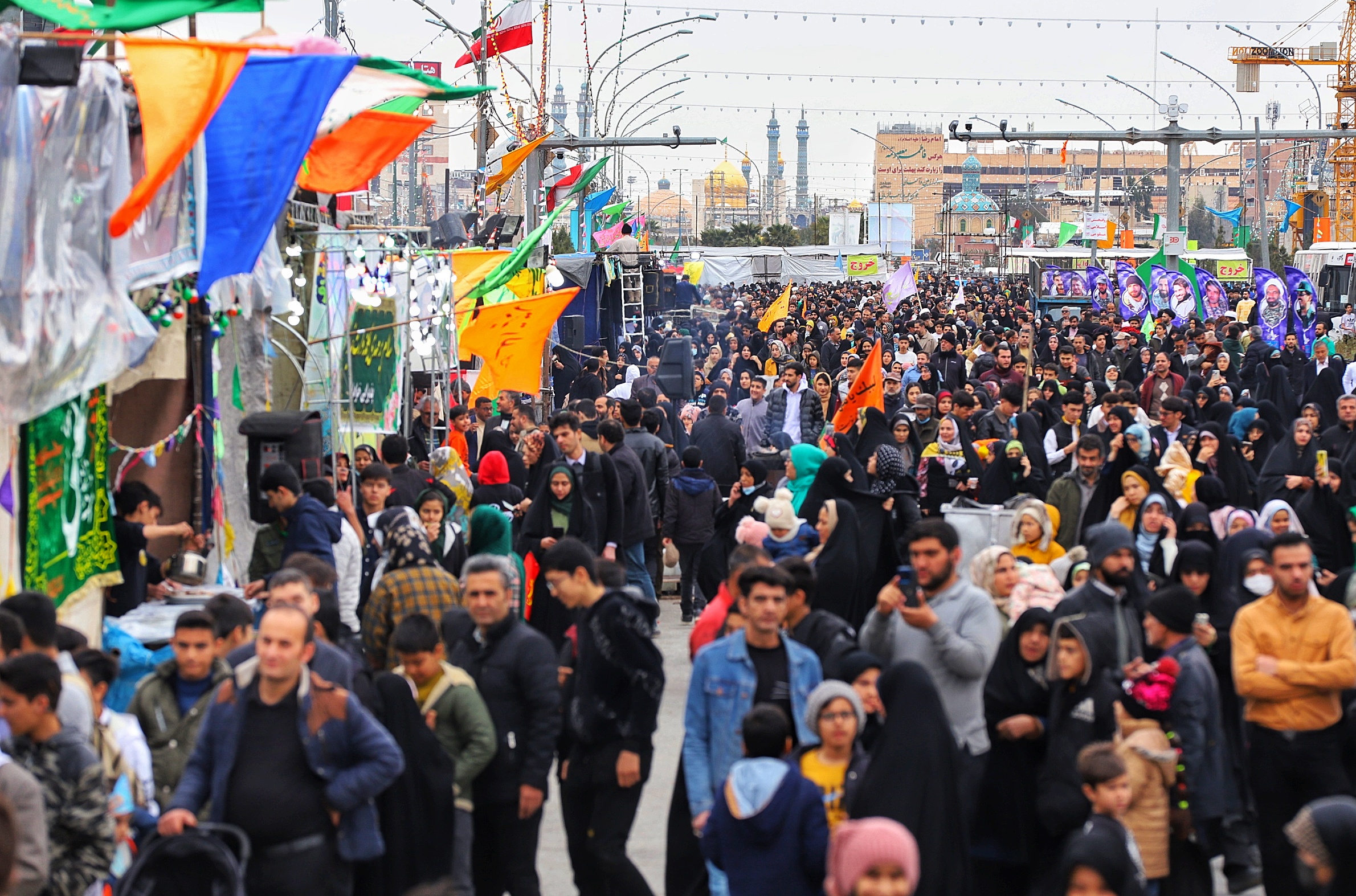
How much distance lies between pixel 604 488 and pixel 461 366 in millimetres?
9064

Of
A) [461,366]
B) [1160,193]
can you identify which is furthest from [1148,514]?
[1160,193]

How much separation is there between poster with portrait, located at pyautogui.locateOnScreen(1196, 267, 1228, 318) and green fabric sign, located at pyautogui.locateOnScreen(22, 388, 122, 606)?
2439 centimetres

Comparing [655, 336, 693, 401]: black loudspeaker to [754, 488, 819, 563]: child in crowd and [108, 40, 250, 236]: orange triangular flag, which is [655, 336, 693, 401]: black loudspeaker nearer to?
[754, 488, 819, 563]: child in crowd

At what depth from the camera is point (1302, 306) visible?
23906 mm

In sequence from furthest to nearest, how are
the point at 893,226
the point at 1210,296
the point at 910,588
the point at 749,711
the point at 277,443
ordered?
the point at 893,226, the point at 1210,296, the point at 277,443, the point at 910,588, the point at 749,711

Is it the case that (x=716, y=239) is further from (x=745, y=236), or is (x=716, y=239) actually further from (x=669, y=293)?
(x=669, y=293)

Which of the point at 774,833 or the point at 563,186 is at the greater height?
the point at 563,186

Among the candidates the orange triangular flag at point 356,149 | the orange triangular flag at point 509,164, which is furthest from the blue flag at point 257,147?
the orange triangular flag at point 509,164

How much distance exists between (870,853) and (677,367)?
1757cm

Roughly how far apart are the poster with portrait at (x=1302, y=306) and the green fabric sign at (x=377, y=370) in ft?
46.0

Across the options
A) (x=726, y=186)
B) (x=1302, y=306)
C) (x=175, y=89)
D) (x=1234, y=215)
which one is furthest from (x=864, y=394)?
(x=726, y=186)

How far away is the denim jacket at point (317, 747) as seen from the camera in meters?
5.12

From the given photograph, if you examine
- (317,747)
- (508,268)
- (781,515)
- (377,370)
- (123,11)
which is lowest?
(317,747)

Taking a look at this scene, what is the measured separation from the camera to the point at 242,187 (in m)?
8.41
